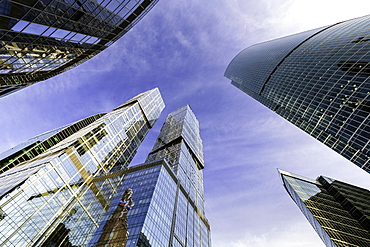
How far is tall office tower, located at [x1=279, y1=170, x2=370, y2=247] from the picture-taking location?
7344 centimetres

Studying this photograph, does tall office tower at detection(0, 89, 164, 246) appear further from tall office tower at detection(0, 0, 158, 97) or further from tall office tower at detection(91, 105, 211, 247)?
tall office tower at detection(0, 0, 158, 97)

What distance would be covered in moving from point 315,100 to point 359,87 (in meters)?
14.0

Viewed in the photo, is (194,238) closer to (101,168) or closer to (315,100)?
(101,168)

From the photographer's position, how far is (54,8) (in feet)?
60.9

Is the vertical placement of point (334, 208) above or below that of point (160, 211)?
below

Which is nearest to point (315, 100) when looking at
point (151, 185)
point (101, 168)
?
point (151, 185)

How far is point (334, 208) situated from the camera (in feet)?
293

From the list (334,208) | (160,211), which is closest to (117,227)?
(160,211)

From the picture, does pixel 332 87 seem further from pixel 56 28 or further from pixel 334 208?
pixel 56 28

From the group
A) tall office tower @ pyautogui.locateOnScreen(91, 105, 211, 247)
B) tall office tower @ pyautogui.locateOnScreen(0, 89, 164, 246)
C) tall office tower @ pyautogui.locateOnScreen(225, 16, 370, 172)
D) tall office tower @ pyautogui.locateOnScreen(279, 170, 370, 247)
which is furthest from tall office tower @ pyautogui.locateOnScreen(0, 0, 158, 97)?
tall office tower @ pyautogui.locateOnScreen(279, 170, 370, 247)

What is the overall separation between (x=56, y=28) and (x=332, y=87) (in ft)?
218

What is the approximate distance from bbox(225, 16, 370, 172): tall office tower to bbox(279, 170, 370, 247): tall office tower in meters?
40.5

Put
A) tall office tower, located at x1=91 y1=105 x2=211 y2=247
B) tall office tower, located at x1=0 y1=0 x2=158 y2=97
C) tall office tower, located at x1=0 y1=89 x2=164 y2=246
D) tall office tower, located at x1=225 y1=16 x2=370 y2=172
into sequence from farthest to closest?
1. tall office tower, located at x1=225 y1=16 x2=370 y2=172
2. tall office tower, located at x1=0 y1=89 x2=164 y2=246
3. tall office tower, located at x1=91 y1=105 x2=211 y2=247
4. tall office tower, located at x1=0 y1=0 x2=158 y2=97

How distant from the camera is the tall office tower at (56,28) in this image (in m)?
17.4
